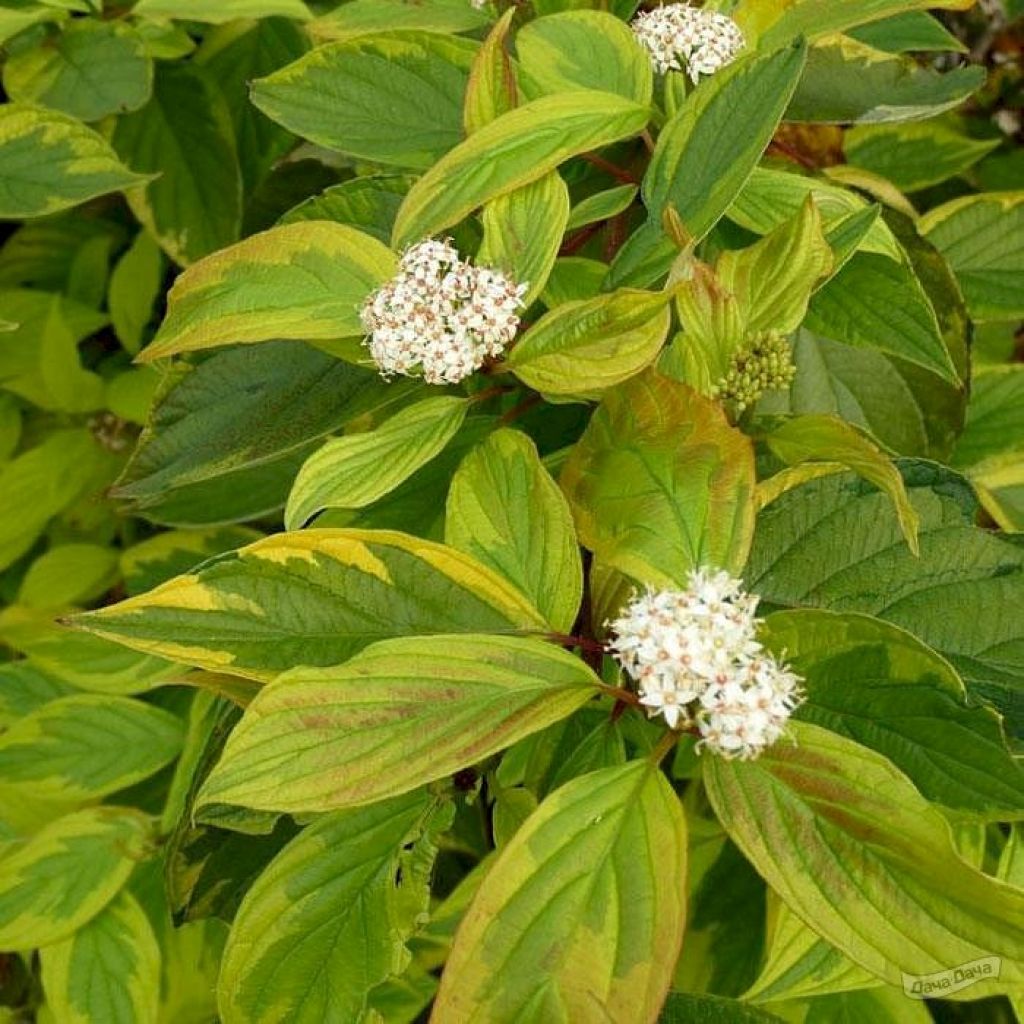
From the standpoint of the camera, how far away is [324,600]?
2.10 feet

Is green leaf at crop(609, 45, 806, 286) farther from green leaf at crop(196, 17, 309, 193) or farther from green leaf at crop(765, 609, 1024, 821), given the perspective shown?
green leaf at crop(196, 17, 309, 193)

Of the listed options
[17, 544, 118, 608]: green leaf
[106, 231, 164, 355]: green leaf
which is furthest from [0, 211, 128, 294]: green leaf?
[17, 544, 118, 608]: green leaf

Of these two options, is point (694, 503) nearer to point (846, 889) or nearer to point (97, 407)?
point (846, 889)

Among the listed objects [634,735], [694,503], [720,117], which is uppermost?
[720,117]

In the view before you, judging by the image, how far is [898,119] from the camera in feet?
2.83

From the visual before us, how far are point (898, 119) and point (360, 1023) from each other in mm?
696

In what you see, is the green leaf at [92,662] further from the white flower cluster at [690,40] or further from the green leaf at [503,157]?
the white flower cluster at [690,40]

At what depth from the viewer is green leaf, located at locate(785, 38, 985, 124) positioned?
34.3 inches

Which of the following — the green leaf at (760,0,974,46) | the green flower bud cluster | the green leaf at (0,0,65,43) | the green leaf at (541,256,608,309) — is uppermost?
the green leaf at (760,0,974,46)

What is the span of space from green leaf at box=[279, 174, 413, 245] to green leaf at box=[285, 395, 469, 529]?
21 cm

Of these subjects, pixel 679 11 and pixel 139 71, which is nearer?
pixel 679 11

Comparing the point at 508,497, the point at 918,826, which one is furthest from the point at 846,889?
the point at 508,497

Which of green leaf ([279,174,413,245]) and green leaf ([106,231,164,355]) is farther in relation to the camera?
green leaf ([106,231,164,355])

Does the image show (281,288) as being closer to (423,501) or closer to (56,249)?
(423,501)
